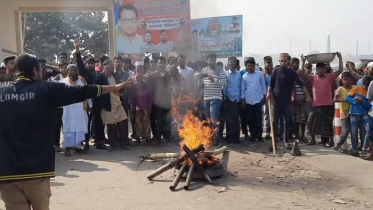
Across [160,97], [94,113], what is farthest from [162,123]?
[94,113]

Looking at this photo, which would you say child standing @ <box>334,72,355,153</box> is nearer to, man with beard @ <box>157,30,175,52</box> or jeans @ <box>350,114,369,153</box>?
jeans @ <box>350,114,369,153</box>

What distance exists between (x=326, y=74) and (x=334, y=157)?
2.20m

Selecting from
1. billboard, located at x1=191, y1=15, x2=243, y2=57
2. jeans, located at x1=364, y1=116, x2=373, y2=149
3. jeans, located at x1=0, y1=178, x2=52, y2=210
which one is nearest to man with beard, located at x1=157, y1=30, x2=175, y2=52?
billboard, located at x1=191, y1=15, x2=243, y2=57

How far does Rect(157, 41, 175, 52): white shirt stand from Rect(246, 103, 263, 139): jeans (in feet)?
16.8

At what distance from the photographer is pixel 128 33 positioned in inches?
525

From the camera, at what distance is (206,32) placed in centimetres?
1515

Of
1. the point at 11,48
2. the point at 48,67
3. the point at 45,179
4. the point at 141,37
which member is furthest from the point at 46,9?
the point at 45,179

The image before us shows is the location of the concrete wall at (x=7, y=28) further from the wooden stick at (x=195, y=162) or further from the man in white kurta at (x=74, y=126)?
the wooden stick at (x=195, y=162)

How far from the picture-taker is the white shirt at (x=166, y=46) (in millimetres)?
13516

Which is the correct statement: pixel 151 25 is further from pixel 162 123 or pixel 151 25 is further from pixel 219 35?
pixel 162 123

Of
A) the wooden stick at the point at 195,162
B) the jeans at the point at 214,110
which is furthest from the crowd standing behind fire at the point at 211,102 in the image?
the wooden stick at the point at 195,162

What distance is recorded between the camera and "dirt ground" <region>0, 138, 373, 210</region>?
5082 mm

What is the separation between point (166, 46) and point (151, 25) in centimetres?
92

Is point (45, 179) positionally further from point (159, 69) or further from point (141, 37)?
point (141, 37)
